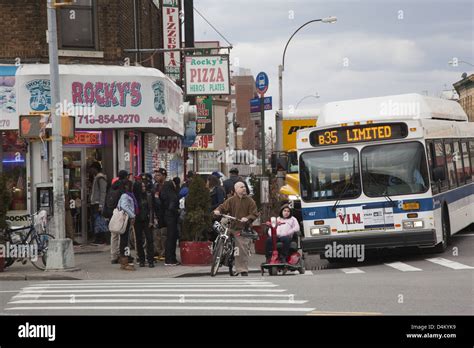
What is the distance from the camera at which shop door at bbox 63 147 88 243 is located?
23062mm

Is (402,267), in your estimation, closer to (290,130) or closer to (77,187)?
(77,187)

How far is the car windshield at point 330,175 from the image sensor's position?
18016 mm

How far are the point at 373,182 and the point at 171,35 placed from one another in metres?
14.6

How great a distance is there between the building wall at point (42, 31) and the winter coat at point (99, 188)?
3148 millimetres

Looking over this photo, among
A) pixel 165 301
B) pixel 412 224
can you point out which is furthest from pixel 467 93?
pixel 165 301

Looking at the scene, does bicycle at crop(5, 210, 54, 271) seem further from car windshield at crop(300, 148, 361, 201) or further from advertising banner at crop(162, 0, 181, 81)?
→ advertising banner at crop(162, 0, 181, 81)

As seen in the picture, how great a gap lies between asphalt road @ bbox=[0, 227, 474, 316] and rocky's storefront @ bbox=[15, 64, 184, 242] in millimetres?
6586

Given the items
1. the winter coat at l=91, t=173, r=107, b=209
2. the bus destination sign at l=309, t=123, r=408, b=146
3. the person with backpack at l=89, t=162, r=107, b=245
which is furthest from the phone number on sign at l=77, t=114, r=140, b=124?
the bus destination sign at l=309, t=123, r=408, b=146

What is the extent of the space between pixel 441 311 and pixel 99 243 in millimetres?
14322

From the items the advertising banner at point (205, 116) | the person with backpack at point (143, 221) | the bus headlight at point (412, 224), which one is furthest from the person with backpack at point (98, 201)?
the advertising banner at point (205, 116)

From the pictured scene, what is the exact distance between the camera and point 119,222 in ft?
59.8
